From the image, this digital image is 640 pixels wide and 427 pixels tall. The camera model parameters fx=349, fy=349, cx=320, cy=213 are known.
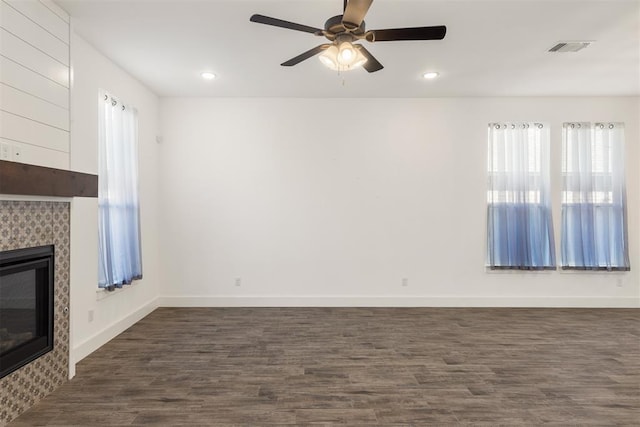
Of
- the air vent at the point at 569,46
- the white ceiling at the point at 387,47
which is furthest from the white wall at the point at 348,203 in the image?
the air vent at the point at 569,46

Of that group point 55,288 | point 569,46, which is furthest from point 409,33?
point 55,288

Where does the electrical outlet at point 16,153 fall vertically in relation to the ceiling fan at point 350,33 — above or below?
below

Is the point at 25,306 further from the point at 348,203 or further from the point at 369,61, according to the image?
the point at 348,203

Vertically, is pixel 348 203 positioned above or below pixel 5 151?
below

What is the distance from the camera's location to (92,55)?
329 cm

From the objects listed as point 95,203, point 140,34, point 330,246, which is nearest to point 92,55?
point 140,34

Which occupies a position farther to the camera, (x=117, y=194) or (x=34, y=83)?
(x=117, y=194)

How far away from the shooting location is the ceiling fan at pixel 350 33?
80.9 inches

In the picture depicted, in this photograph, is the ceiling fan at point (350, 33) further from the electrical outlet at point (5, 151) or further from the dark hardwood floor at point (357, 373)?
the dark hardwood floor at point (357, 373)

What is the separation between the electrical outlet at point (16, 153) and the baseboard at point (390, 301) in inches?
118

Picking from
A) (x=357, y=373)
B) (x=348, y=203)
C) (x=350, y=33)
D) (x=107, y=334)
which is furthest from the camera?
(x=348, y=203)

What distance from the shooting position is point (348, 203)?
16.1ft

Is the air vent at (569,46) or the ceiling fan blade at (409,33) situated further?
the air vent at (569,46)

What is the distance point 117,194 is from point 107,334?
143 centimetres
